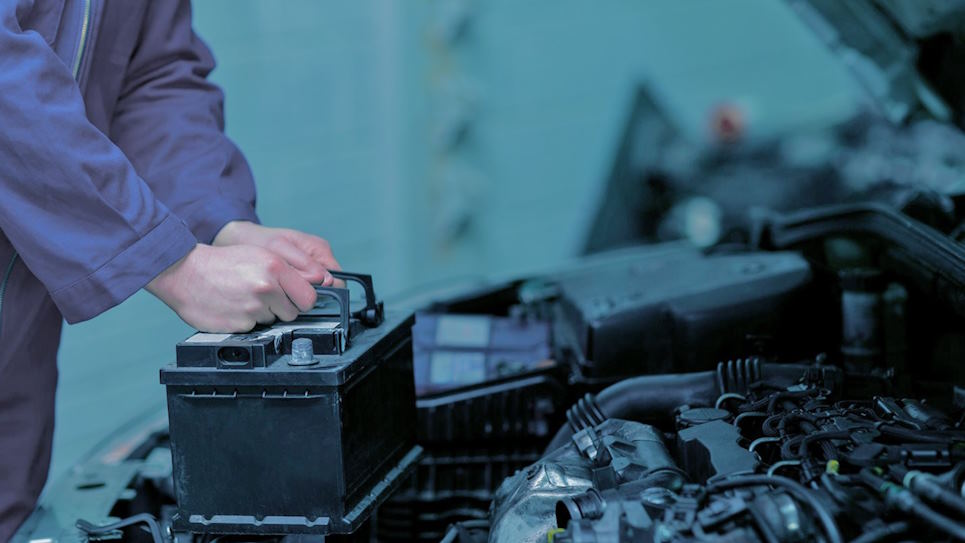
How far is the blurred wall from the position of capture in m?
3.57

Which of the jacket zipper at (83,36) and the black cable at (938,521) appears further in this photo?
the jacket zipper at (83,36)

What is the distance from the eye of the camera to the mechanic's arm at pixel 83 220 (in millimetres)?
1214

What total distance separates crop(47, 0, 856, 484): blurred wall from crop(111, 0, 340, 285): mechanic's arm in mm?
1656

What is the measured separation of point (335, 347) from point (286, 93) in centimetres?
277

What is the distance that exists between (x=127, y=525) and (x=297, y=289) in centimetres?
41

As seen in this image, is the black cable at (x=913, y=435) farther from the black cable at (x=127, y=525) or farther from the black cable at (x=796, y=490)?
the black cable at (x=127, y=525)

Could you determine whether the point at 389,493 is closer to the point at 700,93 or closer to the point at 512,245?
the point at 512,245

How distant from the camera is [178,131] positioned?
1.59 metres

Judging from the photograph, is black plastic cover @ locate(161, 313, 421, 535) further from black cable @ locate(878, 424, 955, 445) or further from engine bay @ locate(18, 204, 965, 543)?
black cable @ locate(878, 424, 955, 445)

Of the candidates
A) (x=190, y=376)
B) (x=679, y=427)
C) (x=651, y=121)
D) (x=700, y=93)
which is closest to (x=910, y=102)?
(x=679, y=427)

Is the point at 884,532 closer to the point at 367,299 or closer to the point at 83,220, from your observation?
the point at 367,299

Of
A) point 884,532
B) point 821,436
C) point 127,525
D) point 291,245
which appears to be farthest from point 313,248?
point 884,532

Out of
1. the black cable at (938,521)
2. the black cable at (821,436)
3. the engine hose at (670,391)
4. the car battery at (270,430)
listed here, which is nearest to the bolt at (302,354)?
the car battery at (270,430)

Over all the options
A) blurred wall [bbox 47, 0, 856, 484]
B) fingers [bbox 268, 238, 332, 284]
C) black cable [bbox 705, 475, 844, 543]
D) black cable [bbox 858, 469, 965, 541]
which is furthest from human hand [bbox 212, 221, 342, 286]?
blurred wall [bbox 47, 0, 856, 484]
